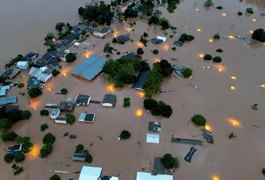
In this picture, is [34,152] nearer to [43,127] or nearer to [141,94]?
[43,127]

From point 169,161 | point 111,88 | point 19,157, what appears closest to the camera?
point 169,161

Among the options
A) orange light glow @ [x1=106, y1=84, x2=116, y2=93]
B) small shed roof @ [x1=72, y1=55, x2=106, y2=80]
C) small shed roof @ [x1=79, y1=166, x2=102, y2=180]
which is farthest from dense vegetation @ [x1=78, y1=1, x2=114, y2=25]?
small shed roof @ [x1=79, y1=166, x2=102, y2=180]

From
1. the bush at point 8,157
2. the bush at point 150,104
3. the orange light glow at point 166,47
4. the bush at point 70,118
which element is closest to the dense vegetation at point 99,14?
the orange light glow at point 166,47

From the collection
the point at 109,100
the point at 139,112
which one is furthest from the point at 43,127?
the point at 139,112

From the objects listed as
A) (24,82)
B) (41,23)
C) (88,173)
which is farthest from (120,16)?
(88,173)

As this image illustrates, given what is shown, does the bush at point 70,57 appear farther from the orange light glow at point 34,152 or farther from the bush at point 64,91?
the orange light glow at point 34,152

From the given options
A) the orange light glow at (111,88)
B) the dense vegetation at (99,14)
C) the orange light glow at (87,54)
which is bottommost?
the orange light glow at (111,88)
